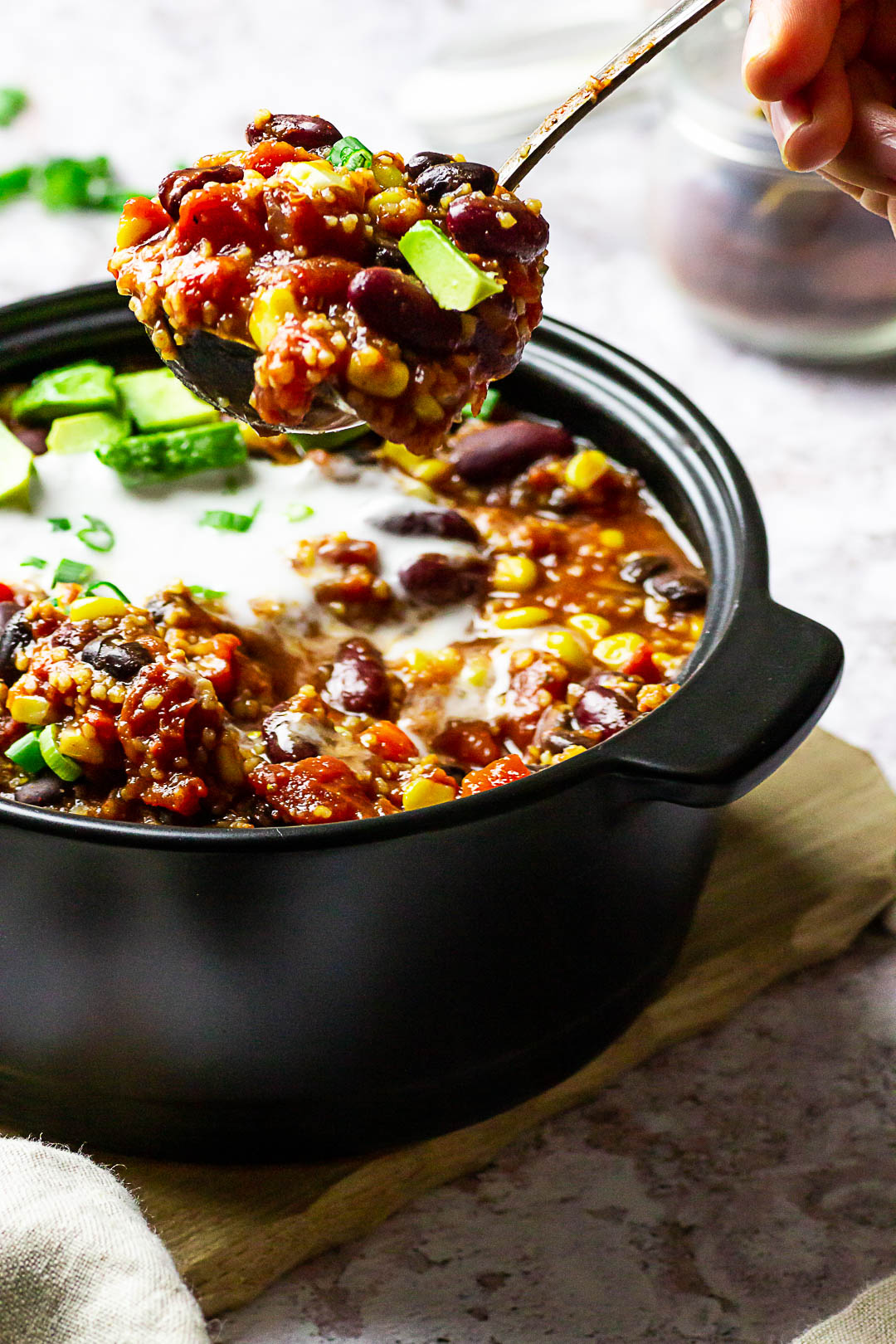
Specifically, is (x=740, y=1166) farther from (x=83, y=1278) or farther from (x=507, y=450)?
(x=507, y=450)

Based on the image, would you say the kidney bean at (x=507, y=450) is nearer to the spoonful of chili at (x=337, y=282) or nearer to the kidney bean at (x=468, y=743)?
the kidney bean at (x=468, y=743)

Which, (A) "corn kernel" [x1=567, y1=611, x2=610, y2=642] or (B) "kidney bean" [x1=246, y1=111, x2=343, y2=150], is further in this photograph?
(A) "corn kernel" [x1=567, y1=611, x2=610, y2=642]

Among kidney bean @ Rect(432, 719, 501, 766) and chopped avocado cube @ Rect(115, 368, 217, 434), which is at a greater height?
chopped avocado cube @ Rect(115, 368, 217, 434)

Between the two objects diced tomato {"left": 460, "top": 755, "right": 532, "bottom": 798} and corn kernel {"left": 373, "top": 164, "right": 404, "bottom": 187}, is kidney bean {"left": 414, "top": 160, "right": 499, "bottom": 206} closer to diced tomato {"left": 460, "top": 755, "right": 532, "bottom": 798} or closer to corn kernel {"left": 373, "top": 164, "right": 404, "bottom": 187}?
corn kernel {"left": 373, "top": 164, "right": 404, "bottom": 187}

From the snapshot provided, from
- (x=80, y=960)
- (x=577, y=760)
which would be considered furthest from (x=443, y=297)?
(x=80, y=960)

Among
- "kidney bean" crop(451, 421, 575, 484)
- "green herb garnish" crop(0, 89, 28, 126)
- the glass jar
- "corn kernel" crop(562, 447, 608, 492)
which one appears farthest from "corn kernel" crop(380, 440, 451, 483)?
"green herb garnish" crop(0, 89, 28, 126)

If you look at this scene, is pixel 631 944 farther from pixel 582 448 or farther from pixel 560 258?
pixel 560 258

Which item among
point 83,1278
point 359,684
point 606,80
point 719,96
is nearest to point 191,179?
point 606,80
